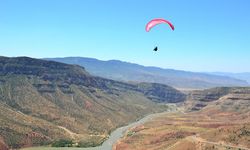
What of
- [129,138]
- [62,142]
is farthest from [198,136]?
[62,142]

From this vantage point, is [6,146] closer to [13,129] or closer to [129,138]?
[13,129]

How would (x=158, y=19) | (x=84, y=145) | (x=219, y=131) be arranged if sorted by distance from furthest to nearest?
(x=84, y=145) < (x=219, y=131) < (x=158, y=19)

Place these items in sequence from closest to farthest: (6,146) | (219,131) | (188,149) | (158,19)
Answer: (158,19) < (188,149) < (219,131) < (6,146)

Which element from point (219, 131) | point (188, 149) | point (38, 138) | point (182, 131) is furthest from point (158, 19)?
point (38, 138)

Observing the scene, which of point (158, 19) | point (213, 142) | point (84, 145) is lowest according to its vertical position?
point (84, 145)

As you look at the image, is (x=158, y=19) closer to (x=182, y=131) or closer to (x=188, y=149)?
(x=188, y=149)

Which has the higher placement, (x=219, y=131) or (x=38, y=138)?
(x=219, y=131)

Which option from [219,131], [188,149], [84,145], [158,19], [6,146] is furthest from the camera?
[84,145]

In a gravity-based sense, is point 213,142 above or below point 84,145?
above

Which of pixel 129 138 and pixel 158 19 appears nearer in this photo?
pixel 158 19
